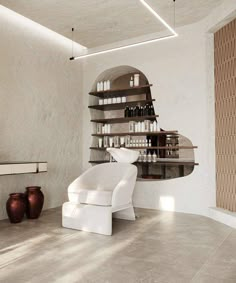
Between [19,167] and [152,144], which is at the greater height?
[152,144]

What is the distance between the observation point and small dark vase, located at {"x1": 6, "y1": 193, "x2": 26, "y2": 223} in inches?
153

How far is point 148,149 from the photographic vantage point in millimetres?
5352

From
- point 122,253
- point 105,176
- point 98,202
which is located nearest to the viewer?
point 122,253

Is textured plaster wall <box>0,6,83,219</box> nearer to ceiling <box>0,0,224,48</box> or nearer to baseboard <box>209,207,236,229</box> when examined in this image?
ceiling <box>0,0,224,48</box>

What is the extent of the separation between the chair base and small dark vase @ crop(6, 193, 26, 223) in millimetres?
746

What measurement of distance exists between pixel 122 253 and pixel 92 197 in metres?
0.99

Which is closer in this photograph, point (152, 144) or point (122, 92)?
point (152, 144)

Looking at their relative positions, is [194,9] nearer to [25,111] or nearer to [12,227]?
[25,111]

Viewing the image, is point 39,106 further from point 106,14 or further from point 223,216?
point 223,216

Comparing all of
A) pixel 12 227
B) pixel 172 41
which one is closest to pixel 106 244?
pixel 12 227

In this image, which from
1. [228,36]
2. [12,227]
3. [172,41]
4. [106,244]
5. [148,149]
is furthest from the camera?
[148,149]

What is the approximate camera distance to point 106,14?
4410mm

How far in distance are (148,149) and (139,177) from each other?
591 millimetres

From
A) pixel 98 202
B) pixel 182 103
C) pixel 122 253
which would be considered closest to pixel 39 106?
pixel 98 202
